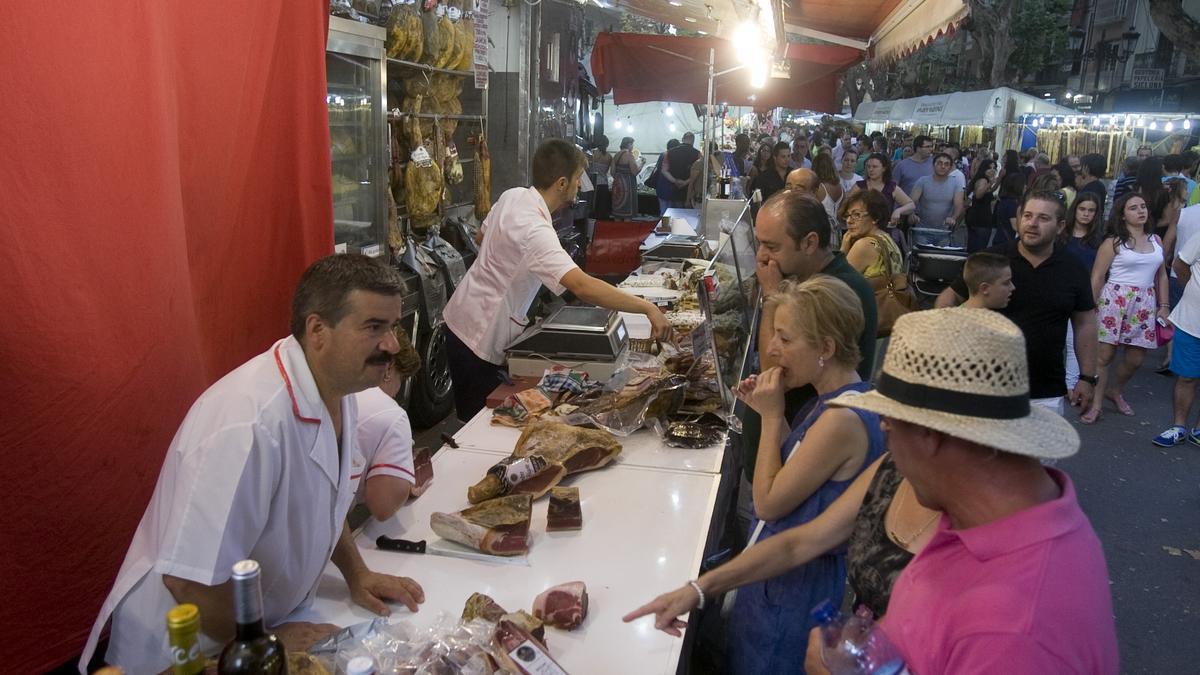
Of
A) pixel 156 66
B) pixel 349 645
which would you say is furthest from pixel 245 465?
pixel 156 66

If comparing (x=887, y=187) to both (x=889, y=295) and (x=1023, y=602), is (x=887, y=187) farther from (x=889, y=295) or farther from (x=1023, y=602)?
(x=1023, y=602)

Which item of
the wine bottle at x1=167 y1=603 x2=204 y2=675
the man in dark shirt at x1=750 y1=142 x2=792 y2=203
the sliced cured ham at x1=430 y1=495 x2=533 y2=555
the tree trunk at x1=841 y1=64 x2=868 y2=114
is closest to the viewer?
the wine bottle at x1=167 y1=603 x2=204 y2=675

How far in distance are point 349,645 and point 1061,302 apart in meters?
4.11

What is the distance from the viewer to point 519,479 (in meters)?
2.81

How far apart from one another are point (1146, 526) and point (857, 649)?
461 cm

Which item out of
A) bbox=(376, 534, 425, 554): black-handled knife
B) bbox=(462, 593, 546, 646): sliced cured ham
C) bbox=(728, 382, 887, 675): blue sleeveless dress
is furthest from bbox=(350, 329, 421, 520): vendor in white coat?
bbox=(728, 382, 887, 675): blue sleeveless dress

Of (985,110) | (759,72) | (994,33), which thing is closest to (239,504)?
(759,72)

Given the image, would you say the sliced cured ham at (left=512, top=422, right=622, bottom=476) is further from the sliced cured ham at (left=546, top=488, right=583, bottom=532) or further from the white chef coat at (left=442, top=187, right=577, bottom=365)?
the white chef coat at (left=442, top=187, right=577, bottom=365)

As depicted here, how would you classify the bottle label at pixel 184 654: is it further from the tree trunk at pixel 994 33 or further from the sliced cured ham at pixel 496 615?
the tree trunk at pixel 994 33

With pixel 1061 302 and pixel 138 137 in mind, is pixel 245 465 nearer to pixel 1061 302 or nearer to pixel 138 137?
pixel 138 137

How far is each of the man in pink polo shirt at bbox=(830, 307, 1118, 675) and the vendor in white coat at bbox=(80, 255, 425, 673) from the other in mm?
1267

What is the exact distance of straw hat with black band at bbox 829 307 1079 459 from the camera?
135 cm

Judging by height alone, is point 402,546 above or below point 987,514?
below

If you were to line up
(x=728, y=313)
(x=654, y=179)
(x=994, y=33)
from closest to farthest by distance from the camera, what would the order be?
(x=728, y=313) → (x=654, y=179) → (x=994, y=33)
